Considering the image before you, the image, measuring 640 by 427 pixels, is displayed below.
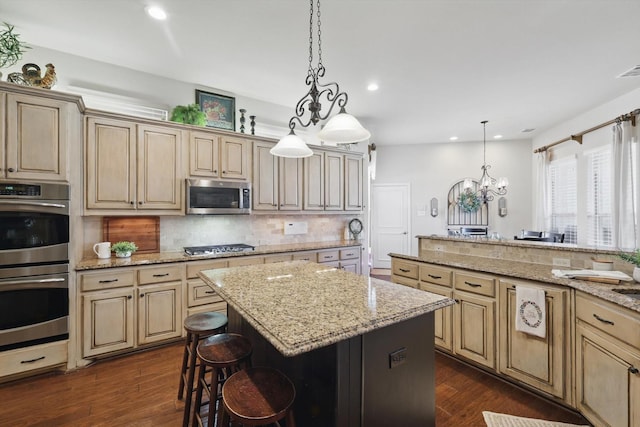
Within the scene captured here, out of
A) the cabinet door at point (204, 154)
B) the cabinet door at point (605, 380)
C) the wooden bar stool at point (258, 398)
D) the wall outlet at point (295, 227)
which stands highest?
the cabinet door at point (204, 154)

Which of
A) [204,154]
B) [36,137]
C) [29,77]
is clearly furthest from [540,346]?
[29,77]

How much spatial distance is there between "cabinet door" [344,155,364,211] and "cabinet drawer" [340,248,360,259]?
70cm

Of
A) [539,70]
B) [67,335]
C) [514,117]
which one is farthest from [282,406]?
[514,117]

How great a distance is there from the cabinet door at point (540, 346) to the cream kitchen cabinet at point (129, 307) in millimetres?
3016

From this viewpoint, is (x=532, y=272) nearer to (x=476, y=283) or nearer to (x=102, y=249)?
(x=476, y=283)

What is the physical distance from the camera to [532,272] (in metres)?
2.21

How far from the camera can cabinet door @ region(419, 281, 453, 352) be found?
8.66 feet

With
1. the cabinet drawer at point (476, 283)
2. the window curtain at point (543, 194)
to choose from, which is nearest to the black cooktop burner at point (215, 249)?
the cabinet drawer at point (476, 283)

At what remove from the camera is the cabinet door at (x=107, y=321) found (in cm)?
258

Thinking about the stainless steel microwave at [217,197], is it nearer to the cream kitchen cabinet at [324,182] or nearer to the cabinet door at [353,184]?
the cream kitchen cabinet at [324,182]

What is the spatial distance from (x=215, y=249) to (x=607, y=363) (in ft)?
11.6

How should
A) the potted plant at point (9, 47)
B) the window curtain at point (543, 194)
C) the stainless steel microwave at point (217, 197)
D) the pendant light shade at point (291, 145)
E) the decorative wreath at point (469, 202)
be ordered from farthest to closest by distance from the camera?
1. the decorative wreath at point (469, 202)
2. the window curtain at point (543, 194)
3. the stainless steel microwave at point (217, 197)
4. the potted plant at point (9, 47)
5. the pendant light shade at point (291, 145)

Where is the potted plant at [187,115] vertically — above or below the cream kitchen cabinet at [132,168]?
above

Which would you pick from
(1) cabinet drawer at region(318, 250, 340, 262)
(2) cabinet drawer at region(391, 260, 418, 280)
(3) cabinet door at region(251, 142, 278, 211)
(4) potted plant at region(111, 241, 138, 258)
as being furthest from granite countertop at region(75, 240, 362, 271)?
(2) cabinet drawer at region(391, 260, 418, 280)
